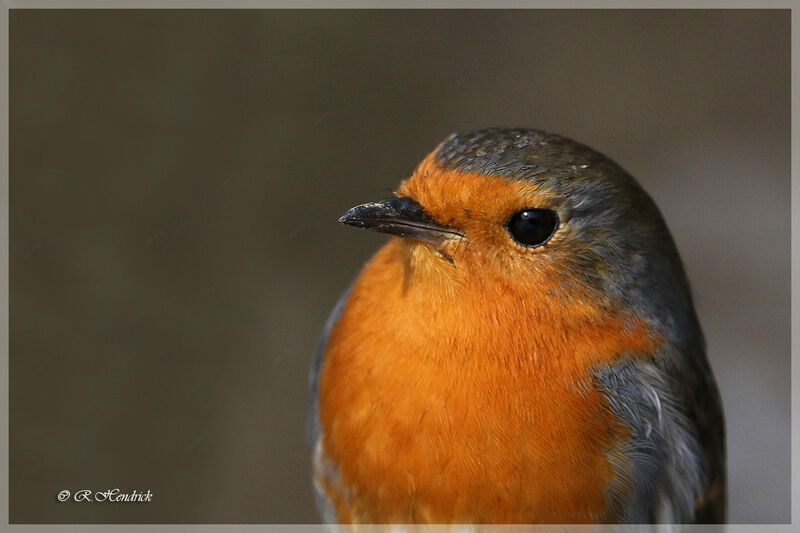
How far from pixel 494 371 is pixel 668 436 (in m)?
0.67

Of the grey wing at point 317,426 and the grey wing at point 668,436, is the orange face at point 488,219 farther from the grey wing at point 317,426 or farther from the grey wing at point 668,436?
the grey wing at point 317,426

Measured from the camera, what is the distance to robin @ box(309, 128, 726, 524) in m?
2.30

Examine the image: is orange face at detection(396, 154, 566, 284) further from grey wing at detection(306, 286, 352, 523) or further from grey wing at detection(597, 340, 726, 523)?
grey wing at detection(306, 286, 352, 523)

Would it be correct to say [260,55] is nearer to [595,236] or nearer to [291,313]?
[291,313]

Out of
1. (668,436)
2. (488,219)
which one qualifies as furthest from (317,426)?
(668,436)

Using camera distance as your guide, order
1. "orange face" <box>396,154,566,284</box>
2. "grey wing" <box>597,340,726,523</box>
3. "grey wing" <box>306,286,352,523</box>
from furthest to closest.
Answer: "grey wing" <box>306,286,352,523</box> < "grey wing" <box>597,340,726,523</box> < "orange face" <box>396,154,566,284</box>

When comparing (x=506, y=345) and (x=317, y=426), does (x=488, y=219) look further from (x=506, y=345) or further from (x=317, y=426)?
(x=317, y=426)

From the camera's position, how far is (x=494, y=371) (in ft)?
7.60

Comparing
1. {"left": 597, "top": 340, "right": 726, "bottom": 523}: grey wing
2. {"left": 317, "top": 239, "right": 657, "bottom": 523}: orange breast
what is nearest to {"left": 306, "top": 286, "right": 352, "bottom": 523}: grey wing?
{"left": 317, "top": 239, "right": 657, "bottom": 523}: orange breast

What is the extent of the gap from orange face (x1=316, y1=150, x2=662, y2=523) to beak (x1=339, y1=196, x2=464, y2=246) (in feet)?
0.06

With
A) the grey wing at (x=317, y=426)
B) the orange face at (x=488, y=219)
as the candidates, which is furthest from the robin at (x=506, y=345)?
A: the grey wing at (x=317, y=426)

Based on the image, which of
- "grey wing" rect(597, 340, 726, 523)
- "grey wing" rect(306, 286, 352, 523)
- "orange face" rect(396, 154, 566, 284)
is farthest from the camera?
"grey wing" rect(306, 286, 352, 523)

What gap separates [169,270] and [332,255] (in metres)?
0.98

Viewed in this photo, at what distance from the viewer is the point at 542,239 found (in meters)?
2.31
